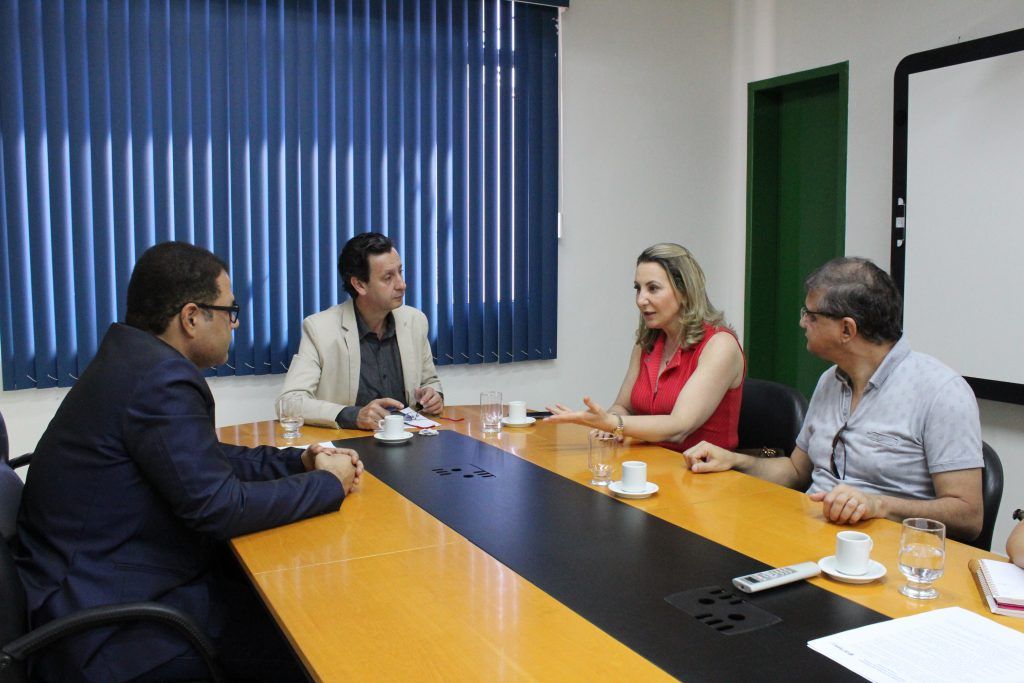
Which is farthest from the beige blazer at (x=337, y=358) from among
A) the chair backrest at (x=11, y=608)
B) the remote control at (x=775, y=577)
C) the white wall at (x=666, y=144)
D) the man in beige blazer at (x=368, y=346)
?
the remote control at (x=775, y=577)

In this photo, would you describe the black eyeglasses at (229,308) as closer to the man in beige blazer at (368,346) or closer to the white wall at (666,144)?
the man in beige blazer at (368,346)

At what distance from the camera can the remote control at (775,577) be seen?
145 cm

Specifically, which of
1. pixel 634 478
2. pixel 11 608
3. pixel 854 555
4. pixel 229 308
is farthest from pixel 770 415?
pixel 11 608

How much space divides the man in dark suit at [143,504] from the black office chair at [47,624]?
6 cm

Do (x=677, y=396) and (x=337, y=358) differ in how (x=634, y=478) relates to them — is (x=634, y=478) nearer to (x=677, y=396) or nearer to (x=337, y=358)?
(x=677, y=396)

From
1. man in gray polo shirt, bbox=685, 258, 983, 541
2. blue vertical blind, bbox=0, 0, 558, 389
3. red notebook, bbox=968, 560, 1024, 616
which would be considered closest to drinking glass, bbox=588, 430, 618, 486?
man in gray polo shirt, bbox=685, 258, 983, 541

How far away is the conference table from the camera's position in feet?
4.03

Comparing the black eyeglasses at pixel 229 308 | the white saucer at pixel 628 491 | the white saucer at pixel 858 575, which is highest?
the black eyeglasses at pixel 229 308

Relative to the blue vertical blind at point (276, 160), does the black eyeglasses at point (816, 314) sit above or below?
below

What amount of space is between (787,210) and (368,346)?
278 cm

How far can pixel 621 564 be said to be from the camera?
1.59 m

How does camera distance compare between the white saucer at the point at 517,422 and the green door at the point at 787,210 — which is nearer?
the white saucer at the point at 517,422

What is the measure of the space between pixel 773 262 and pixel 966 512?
327cm

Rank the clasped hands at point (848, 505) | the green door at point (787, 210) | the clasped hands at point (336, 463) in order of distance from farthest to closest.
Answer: the green door at point (787, 210)
the clasped hands at point (336, 463)
the clasped hands at point (848, 505)
